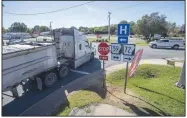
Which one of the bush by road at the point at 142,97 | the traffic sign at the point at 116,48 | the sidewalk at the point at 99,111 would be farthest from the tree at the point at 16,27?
the sidewalk at the point at 99,111

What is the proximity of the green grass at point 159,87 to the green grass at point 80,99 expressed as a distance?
1.99m

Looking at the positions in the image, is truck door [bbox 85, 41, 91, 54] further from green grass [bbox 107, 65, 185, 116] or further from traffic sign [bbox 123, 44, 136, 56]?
traffic sign [bbox 123, 44, 136, 56]

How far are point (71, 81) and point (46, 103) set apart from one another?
329 centimetres

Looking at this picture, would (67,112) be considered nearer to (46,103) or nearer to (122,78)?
(46,103)

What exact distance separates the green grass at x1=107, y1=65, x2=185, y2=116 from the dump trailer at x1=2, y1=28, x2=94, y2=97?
121 inches

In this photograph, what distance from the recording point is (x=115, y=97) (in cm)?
858

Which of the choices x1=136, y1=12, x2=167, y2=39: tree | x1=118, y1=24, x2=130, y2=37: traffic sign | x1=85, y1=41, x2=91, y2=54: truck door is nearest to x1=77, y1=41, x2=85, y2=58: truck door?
x1=85, y1=41, x2=91, y2=54: truck door

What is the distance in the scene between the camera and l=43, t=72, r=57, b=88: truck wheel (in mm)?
10375

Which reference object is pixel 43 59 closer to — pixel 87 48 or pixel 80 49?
pixel 80 49

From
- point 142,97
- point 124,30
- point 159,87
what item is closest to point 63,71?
point 142,97

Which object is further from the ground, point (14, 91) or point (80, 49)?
point (80, 49)

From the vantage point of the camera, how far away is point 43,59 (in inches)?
396

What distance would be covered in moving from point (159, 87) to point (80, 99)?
3.97 metres

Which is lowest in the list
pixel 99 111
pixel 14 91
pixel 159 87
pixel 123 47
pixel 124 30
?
pixel 99 111
